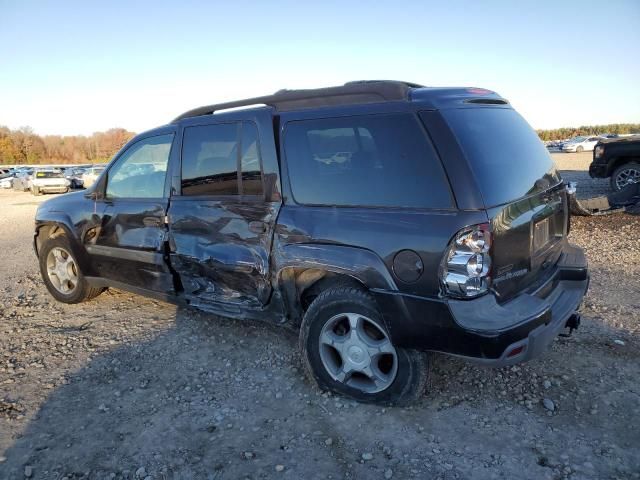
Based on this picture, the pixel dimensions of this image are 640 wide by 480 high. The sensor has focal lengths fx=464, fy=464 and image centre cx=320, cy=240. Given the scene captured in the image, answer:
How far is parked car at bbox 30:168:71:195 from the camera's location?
25.0 meters

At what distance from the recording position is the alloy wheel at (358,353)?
9.78 feet

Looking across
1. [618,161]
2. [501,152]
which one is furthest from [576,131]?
[501,152]

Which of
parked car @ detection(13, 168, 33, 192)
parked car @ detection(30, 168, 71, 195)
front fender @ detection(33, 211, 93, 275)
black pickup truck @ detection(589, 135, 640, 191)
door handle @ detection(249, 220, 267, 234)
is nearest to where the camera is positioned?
door handle @ detection(249, 220, 267, 234)

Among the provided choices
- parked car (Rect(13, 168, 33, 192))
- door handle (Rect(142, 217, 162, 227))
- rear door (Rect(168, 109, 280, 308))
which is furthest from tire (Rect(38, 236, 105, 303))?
parked car (Rect(13, 168, 33, 192))

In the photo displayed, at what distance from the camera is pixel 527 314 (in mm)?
2588

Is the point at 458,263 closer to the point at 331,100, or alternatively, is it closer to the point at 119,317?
the point at 331,100

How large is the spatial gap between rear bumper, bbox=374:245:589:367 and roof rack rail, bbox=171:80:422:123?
1.23 metres

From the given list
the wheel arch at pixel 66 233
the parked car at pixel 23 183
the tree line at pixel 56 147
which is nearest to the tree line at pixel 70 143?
the tree line at pixel 56 147

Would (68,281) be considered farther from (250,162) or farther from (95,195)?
(250,162)

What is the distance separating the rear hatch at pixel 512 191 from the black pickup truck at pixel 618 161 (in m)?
8.74

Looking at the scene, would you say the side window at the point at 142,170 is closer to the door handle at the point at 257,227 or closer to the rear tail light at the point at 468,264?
the door handle at the point at 257,227

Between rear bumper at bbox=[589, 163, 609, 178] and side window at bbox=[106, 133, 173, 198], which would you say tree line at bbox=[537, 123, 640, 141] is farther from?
side window at bbox=[106, 133, 173, 198]

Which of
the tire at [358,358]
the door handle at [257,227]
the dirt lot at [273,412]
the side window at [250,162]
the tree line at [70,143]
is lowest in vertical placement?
the dirt lot at [273,412]

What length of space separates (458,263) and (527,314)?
Result: 50cm
